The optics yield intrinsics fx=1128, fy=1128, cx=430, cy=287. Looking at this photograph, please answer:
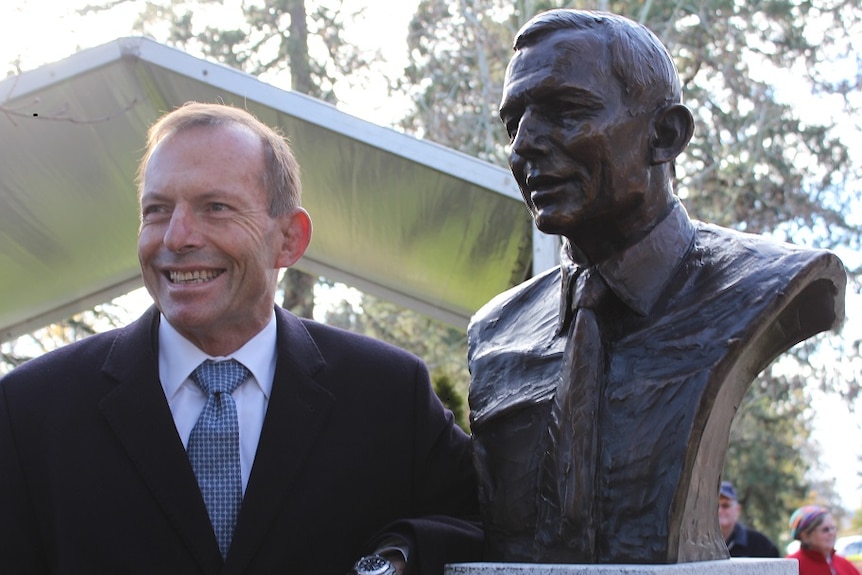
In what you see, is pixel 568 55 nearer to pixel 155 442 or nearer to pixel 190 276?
pixel 190 276

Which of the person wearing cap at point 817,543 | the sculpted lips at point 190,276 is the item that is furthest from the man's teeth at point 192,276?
the person wearing cap at point 817,543

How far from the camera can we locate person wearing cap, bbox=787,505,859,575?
5.65m

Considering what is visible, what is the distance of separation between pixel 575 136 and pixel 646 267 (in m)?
0.39

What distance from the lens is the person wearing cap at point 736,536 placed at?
580 cm

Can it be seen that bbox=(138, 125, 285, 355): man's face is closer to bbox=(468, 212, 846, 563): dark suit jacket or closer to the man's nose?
the man's nose

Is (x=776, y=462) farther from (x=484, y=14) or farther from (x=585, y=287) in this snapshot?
(x=585, y=287)

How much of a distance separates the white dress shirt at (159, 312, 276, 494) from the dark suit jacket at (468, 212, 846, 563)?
0.55 metres

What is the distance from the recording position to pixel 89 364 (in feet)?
9.36

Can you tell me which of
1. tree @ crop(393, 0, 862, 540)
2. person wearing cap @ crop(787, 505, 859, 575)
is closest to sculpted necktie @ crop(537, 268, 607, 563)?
person wearing cap @ crop(787, 505, 859, 575)

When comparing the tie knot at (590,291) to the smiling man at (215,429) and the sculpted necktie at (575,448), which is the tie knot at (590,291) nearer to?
the sculpted necktie at (575,448)

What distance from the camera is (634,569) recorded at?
7.89 feet

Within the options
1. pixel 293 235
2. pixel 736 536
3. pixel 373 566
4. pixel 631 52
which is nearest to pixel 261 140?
pixel 293 235

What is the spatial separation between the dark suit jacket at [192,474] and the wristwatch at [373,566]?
0.07 metres

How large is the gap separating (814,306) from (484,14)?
12.0m
